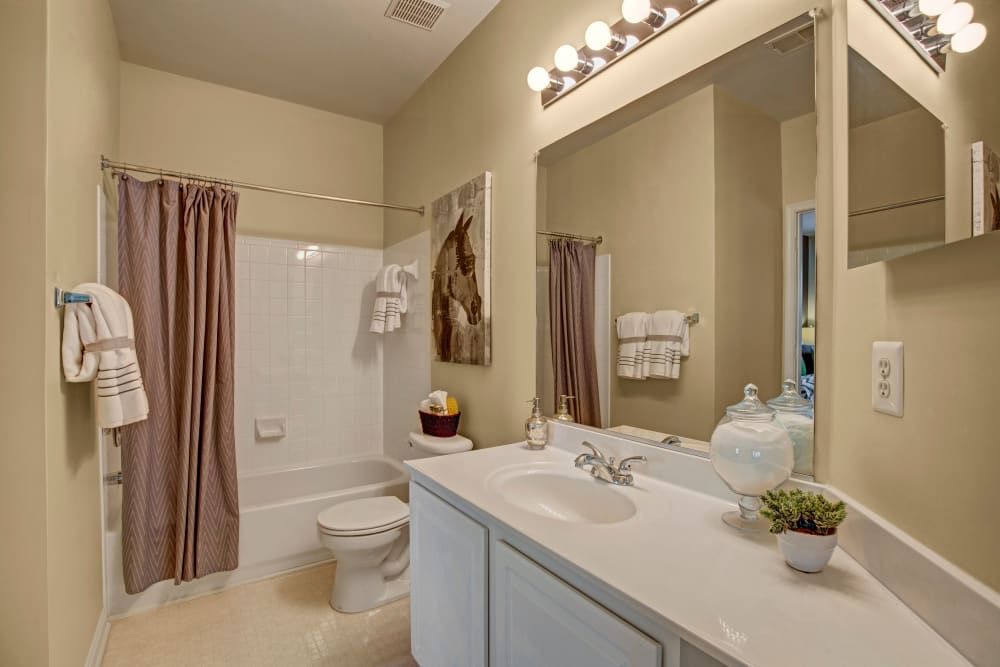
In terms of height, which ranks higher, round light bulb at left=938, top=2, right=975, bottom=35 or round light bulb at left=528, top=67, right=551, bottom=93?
round light bulb at left=528, top=67, right=551, bottom=93

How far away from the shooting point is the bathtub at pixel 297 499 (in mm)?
2395

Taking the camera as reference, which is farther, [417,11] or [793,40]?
[417,11]

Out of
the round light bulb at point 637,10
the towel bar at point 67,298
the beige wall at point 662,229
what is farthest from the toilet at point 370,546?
the round light bulb at point 637,10

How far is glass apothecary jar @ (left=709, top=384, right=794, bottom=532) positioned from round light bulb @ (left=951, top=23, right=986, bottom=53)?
671 mm

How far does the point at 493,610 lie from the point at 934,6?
1329mm

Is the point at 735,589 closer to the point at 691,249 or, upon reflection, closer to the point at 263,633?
the point at 691,249

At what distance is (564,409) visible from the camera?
1709 mm

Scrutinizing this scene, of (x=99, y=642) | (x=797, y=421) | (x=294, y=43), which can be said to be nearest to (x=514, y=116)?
(x=294, y=43)

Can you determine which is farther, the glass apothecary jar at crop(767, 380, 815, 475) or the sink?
the sink

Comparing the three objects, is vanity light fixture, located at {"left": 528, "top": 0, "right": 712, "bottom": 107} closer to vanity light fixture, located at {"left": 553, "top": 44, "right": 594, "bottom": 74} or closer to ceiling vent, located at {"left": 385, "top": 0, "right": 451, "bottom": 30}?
vanity light fixture, located at {"left": 553, "top": 44, "right": 594, "bottom": 74}

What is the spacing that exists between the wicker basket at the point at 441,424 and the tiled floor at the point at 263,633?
30.9 inches

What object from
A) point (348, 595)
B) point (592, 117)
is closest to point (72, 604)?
point (348, 595)

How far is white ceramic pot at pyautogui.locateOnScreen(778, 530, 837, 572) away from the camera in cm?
77

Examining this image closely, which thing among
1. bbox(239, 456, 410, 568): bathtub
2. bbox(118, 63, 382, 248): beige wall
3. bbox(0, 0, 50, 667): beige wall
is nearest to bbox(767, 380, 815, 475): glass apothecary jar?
bbox(0, 0, 50, 667): beige wall
